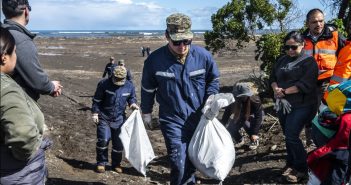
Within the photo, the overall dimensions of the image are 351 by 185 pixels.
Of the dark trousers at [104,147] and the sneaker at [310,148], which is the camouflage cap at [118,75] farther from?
the sneaker at [310,148]

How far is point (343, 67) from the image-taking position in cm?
548

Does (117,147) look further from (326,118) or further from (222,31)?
(222,31)

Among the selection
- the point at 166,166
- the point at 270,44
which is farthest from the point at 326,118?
the point at 270,44

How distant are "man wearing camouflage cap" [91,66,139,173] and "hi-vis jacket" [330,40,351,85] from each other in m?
3.06

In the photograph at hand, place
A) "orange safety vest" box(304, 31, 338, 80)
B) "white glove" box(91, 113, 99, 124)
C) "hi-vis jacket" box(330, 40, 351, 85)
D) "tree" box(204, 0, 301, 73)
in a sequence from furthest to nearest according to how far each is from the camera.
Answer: "tree" box(204, 0, 301, 73)
"white glove" box(91, 113, 99, 124)
"orange safety vest" box(304, 31, 338, 80)
"hi-vis jacket" box(330, 40, 351, 85)

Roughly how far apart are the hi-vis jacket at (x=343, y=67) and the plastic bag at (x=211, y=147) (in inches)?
53.9

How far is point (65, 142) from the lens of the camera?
9039 millimetres

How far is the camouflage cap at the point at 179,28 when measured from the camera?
16.0 feet

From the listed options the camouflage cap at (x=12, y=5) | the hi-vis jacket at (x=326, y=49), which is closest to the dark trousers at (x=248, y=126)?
the hi-vis jacket at (x=326, y=49)

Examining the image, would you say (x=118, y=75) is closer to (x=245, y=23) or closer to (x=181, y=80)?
(x=181, y=80)

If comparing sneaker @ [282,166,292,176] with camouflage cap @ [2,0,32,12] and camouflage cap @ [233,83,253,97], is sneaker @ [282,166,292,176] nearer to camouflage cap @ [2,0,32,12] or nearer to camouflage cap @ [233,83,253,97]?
camouflage cap @ [233,83,253,97]

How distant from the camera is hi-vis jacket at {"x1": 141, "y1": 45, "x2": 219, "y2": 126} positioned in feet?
16.3

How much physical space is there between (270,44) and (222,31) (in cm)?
328

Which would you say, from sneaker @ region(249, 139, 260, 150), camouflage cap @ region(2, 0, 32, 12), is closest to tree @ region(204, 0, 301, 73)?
sneaker @ region(249, 139, 260, 150)
